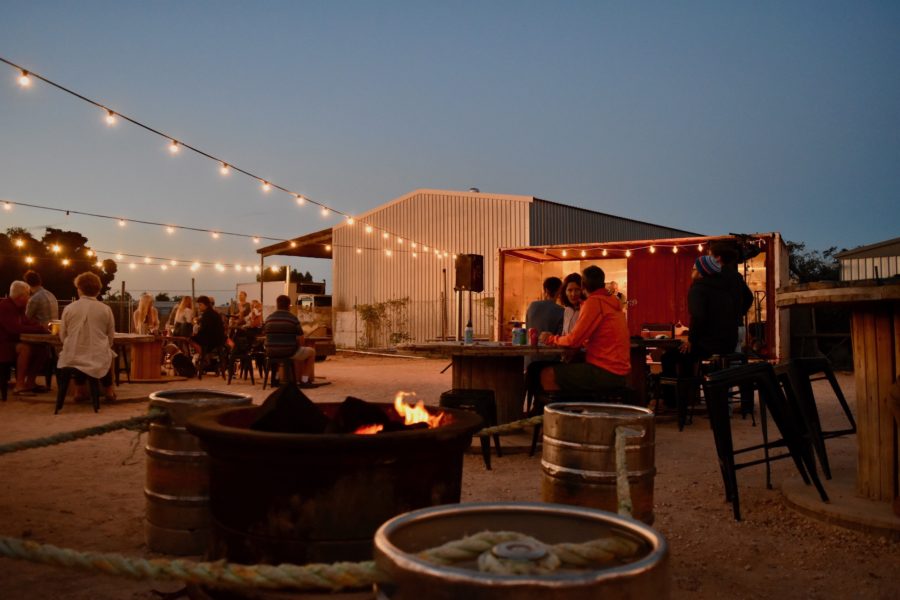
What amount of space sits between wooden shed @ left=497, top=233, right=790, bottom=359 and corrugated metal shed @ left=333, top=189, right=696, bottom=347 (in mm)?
3766

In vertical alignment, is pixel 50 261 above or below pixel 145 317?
above

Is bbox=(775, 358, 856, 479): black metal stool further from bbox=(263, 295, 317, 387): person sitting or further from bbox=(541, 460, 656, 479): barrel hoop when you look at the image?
bbox=(263, 295, 317, 387): person sitting

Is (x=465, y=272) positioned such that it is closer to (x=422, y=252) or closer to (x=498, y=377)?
(x=422, y=252)

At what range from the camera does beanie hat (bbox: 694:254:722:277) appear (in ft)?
22.1

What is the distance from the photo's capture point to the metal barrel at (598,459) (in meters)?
2.58

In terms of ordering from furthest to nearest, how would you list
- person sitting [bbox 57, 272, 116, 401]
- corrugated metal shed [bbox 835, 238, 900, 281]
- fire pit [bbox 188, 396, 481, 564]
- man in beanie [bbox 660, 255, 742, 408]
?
corrugated metal shed [bbox 835, 238, 900, 281], person sitting [bbox 57, 272, 116, 401], man in beanie [bbox 660, 255, 742, 408], fire pit [bbox 188, 396, 481, 564]

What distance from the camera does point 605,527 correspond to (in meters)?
1.38

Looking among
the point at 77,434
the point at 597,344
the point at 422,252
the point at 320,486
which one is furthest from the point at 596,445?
the point at 422,252

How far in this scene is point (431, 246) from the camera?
2402 centimetres

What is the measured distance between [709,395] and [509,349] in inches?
79.7

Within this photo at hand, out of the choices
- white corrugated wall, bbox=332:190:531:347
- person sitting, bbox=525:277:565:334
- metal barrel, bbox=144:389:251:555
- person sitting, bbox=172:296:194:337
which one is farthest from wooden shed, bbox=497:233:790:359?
metal barrel, bbox=144:389:251:555

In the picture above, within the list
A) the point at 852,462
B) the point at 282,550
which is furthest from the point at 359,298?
the point at 282,550

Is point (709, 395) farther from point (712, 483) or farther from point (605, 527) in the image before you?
point (605, 527)

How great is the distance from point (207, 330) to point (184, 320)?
2.20 m
